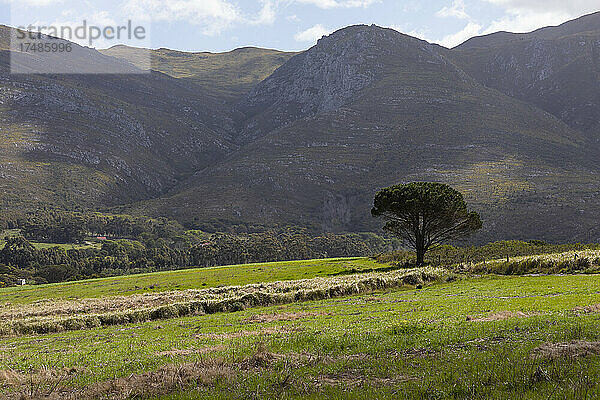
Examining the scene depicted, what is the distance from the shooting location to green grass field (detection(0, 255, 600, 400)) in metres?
10.6

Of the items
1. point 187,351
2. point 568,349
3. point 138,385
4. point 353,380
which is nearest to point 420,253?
point 187,351

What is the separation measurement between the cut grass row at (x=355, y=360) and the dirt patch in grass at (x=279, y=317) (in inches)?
127

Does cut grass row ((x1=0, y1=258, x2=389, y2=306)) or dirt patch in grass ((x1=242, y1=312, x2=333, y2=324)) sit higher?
dirt patch in grass ((x1=242, y1=312, x2=333, y2=324))

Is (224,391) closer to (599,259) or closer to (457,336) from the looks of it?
(457,336)

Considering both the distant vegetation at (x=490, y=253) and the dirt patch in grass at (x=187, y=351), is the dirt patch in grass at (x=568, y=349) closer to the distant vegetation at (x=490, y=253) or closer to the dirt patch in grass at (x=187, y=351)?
the dirt patch in grass at (x=187, y=351)

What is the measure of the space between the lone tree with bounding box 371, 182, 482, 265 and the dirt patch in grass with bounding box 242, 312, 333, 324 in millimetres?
41474

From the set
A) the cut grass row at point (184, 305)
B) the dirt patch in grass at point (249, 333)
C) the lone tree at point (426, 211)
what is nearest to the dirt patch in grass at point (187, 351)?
the dirt patch in grass at point (249, 333)

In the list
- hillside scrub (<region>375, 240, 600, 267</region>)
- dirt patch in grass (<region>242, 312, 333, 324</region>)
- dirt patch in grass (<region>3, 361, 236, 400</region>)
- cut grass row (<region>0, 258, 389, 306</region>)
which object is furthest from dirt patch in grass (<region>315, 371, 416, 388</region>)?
hillside scrub (<region>375, 240, 600, 267</region>)

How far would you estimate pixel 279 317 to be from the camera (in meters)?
30.2

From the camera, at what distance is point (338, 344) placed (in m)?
16.6

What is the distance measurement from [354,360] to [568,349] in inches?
254

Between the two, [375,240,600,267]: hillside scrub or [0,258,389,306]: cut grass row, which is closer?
[375,240,600,267]: hillside scrub

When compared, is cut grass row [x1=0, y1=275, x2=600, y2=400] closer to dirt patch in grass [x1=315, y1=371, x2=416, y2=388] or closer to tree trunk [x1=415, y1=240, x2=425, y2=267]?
dirt patch in grass [x1=315, y1=371, x2=416, y2=388]

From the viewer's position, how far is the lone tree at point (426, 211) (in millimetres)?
68875
